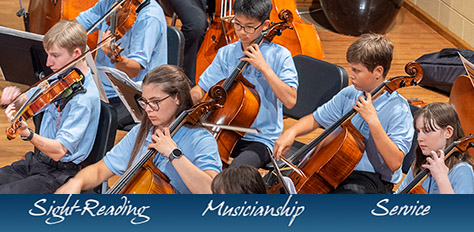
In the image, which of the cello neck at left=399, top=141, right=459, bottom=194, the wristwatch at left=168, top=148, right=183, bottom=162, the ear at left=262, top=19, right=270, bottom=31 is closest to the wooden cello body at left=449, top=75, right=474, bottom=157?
the cello neck at left=399, top=141, right=459, bottom=194

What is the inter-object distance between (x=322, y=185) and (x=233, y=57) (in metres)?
0.77

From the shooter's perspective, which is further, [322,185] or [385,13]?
[385,13]

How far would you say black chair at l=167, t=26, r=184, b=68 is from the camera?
3.38m

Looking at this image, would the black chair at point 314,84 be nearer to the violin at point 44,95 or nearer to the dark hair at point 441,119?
the dark hair at point 441,119

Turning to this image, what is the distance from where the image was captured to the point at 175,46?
340 cm

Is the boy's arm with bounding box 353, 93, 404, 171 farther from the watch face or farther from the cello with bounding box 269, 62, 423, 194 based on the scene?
the watch face

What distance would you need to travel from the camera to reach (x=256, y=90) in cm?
300

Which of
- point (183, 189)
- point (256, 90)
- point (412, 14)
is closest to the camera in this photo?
point (183, 189)

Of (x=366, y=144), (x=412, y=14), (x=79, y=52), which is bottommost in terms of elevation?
(x=412, y=14)

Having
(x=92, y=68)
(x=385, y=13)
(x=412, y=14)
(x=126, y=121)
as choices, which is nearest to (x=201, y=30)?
(x=126, y=121)

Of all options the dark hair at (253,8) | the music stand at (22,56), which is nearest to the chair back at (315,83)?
the dark hair at (253,8)

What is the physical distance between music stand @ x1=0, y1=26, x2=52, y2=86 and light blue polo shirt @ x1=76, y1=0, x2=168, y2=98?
13.6 inches

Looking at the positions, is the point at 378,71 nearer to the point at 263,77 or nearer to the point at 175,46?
the point at 263,77

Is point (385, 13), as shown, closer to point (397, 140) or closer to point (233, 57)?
point (233, 57)
